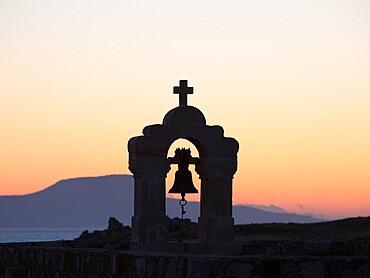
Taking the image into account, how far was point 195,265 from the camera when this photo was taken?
14.2m

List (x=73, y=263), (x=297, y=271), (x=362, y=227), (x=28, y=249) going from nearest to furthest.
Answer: (x=297, y=271), (x=73, y=263), (x=28, y=249), (x=362, y=227)

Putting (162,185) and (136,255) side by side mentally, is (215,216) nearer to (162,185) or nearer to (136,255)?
(162,185)

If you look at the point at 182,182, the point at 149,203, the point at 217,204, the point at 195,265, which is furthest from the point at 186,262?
the point at 182,182

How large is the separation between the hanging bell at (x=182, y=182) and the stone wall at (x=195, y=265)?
10.1ft

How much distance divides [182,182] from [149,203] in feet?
3.35

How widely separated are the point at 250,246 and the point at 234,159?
156cm

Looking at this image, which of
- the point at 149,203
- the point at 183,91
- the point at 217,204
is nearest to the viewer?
the point at 149,203

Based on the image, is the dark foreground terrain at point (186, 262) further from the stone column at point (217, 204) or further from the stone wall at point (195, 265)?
the stone column at point (217, 204)

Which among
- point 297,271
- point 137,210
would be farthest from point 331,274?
point 137,210

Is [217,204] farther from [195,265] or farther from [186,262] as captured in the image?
[195,265]

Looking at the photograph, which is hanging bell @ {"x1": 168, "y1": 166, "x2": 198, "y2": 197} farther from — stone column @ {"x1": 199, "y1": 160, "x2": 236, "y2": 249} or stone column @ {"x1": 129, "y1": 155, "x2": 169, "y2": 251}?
stone column @ {"x1": 129, "y1": 155, "x2": 169, "y2": 251}

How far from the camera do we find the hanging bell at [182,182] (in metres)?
19.9

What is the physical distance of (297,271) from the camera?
46.3 ft

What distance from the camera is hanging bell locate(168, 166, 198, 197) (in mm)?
19938
